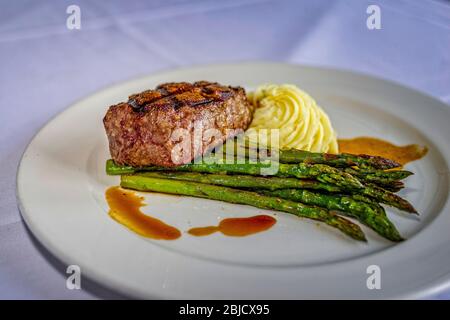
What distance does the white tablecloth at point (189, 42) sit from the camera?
7.54 meters

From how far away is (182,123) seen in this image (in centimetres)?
494

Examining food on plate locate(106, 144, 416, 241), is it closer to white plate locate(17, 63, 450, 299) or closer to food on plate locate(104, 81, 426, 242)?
food on plate locate(104, 81, 426, 242)

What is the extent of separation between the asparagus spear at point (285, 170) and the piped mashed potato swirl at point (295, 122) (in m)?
0.80

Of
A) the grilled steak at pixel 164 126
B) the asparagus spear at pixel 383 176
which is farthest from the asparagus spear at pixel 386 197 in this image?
the grilled steak at pixel 164 126

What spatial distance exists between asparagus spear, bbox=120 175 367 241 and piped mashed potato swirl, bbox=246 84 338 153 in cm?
110

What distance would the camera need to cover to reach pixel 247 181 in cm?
483

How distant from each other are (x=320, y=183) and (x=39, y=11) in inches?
262

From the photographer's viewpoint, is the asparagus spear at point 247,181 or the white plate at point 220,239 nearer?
the white plate at point 220,239

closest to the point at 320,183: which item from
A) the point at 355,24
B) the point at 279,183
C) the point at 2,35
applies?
the point at 279,183

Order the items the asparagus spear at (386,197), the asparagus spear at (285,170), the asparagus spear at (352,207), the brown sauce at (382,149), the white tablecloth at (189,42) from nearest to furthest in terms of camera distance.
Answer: the asparagus spear at (352,207)
the asparagus spear at (386,197)
the asparagus spear at (285,170)
the brown sauce at (382,149)
the white tablecloth at (189,42)

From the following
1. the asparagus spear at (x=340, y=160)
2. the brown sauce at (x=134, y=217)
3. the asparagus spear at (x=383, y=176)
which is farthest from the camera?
the asparagus spear at (x=340, y=160)

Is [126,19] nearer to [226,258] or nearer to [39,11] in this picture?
[39,11]

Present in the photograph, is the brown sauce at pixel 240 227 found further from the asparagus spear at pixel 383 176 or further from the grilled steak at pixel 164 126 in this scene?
the asparagus spear at pixel 383 176

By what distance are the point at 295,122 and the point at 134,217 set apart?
7.71ft
